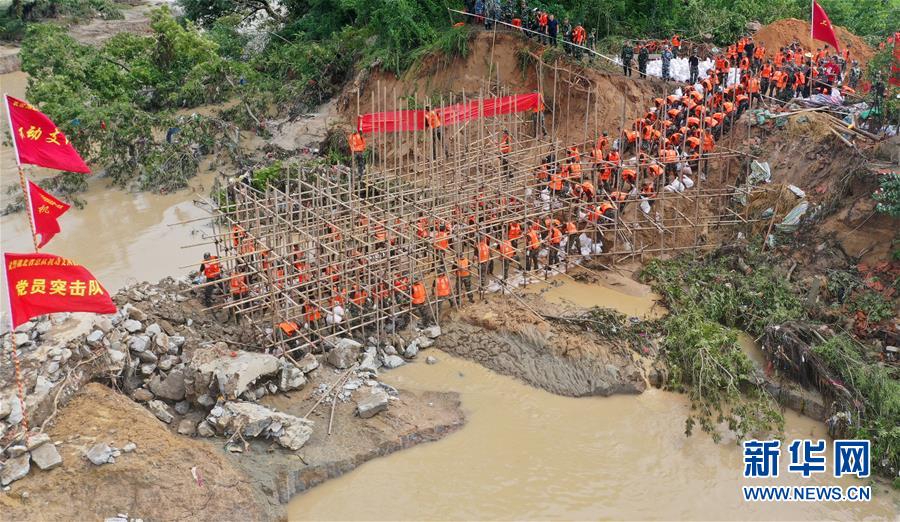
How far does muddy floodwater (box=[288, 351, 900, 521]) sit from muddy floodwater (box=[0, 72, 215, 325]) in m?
6.88

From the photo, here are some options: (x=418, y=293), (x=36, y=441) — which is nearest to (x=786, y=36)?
(x=418, y=293)

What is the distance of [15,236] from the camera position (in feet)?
56.5

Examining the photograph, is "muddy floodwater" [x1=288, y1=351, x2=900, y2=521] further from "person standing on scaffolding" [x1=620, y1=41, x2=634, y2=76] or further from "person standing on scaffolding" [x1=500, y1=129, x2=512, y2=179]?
"person standing on scaffolding" [x1=620, y1=41, x2=634, y2=76]

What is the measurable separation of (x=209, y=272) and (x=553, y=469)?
5704mm

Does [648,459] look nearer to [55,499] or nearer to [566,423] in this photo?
[566,423]

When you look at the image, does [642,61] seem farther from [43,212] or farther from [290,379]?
[43,212]

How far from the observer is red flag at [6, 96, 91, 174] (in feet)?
31.1

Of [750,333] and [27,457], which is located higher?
[27,457]

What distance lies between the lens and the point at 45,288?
9062 millimetres

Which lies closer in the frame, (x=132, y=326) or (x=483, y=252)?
(x=132, y=326)

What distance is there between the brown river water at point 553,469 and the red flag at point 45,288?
3.23 meters

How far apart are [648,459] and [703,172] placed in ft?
22.8

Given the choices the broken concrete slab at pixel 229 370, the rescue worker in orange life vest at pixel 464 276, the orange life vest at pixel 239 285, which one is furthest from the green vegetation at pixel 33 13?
the broken concrete slab at pixel 229 370

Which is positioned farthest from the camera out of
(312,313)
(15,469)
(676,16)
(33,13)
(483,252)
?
(33,13)
